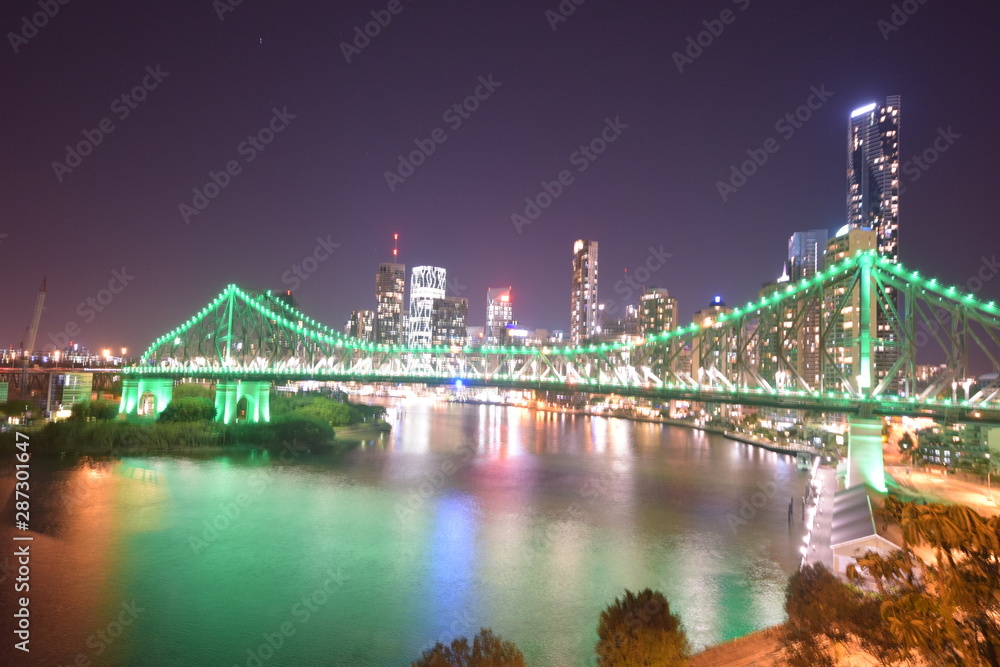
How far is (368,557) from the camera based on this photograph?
19000 mm

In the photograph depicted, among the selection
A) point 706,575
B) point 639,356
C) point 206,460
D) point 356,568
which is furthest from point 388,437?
point 706,575

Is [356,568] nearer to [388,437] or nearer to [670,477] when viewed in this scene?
[670,477]

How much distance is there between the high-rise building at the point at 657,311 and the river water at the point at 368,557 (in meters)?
107

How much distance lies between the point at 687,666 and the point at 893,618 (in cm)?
384

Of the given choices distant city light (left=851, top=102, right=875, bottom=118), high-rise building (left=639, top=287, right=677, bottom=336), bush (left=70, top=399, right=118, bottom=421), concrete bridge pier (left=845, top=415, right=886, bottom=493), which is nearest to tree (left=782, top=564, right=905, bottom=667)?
concrete bridge pier (left=845, top=415, right=886, bottom=493)

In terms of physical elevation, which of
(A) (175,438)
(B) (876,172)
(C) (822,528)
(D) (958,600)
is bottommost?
(C) (822,528)

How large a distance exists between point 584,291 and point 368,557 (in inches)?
6929

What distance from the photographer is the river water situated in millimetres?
13523

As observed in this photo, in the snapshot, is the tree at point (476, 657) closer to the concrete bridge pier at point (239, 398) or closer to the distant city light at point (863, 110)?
the concrete bridge pier at point (239, 398)

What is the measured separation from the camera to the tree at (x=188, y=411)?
141 feet

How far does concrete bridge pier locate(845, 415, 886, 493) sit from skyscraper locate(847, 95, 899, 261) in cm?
14025

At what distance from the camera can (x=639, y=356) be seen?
135 ft

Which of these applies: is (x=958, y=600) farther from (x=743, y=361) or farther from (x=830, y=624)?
(x=743, y=361)

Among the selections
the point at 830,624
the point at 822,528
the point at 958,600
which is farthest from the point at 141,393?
the point at 958,600
